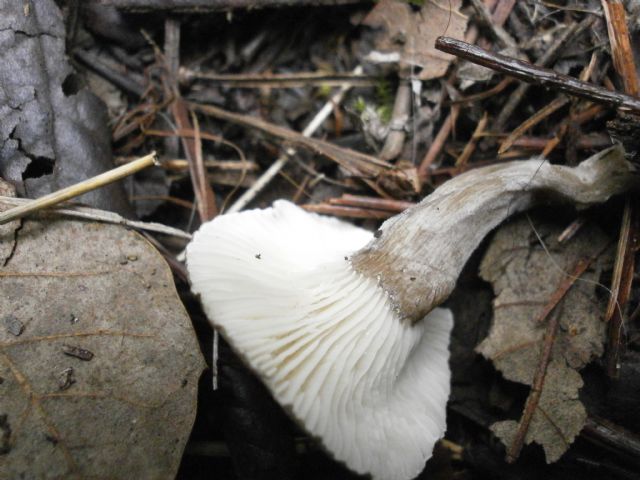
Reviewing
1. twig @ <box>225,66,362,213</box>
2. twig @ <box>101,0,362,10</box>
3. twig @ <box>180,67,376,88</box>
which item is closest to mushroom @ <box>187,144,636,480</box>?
twig @ <box>225,66,362,213</box>

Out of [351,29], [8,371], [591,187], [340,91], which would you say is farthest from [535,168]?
[8,371]

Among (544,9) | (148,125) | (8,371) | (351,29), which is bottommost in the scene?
(8,371)

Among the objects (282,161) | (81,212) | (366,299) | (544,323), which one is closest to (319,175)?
(282,161)

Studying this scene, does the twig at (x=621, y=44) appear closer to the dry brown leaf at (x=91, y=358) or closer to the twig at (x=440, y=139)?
the twig at (x=440, y=139)

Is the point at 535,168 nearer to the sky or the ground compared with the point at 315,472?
nearer to the sky

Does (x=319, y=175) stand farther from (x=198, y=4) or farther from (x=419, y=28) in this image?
(x=198, y=4)

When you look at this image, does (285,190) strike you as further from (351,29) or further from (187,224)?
(351,29)

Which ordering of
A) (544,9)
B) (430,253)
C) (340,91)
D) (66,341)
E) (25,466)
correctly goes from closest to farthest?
1. (25,466)
2. (66,341)
3. (430,253)
4. (544,9)
5. (340,91)
